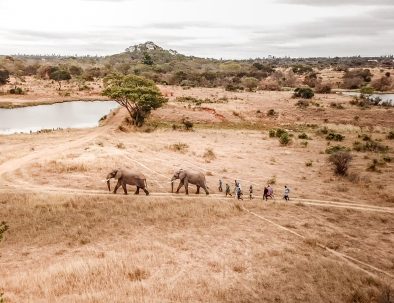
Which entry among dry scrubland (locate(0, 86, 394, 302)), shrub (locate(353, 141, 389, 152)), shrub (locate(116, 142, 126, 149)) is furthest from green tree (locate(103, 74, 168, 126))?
shrub (locate(353, 141, 389, 152))

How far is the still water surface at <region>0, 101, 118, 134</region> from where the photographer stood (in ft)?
174

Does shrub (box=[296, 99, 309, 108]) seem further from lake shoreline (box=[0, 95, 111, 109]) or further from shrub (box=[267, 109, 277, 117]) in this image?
lake shoreline (box=[0, 95, 111, 109])

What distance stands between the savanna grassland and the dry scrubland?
0.06m

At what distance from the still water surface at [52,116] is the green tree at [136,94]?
8.24m

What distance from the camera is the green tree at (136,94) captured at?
46344 millimetres

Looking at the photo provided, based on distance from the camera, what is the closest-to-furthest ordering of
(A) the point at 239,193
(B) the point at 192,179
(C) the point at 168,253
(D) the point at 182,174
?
(C) the point at 168,253 < (A) the point at 239,193 < (B) the point at 192,179 < (D) the point at 182,174

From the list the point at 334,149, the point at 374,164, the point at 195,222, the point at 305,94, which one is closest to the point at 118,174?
the point at 195,222

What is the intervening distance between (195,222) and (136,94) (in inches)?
1094

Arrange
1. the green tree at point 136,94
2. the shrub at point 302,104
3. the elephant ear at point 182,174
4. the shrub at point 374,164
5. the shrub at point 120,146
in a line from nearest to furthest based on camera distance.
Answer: the elephant ear at point 182,174 < the shrub at point 374,164 < the shrub at point 120,146 < the green tree at point 136,94 < the shrub at point 302,104

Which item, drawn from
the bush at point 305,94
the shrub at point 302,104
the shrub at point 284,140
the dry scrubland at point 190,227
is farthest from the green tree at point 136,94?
the bush at point 305,94

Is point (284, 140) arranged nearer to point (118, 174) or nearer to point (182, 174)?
point (182, 174)

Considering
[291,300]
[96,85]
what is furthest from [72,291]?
[96,85]

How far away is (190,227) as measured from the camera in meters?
20.1

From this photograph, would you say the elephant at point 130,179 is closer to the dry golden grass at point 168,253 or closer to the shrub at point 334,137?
the dry golden grass at point 168,253
